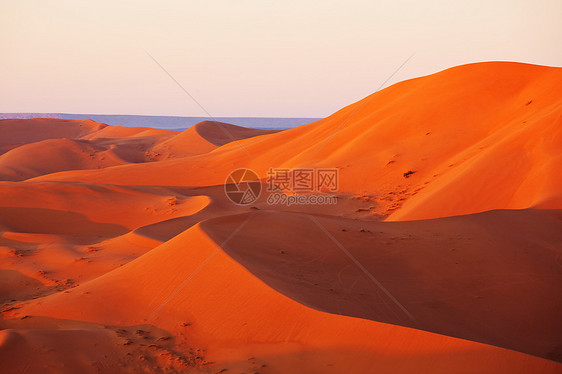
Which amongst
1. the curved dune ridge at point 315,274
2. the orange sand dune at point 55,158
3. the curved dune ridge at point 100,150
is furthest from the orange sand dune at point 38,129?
Answer: the curved dune ridge at point 315,274

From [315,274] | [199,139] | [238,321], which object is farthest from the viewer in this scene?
[199,139]

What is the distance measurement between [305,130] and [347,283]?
66.0 ft

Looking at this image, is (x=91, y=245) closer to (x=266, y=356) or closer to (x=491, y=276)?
(x=266, y=356)

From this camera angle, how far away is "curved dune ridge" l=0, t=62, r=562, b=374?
3904 mm

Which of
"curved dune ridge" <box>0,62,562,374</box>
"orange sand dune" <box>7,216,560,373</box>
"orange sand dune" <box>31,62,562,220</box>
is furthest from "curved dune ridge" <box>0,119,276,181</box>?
"orange sand dune" <box>7,216,560,373</box>

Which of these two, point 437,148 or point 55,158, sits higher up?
point 437,148

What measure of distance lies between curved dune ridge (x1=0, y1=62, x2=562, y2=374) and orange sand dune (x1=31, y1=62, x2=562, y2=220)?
0.29ft

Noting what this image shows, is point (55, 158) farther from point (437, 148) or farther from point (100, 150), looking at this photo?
point (437, 148)

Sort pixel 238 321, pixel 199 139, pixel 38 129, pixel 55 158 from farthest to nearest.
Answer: pixel 38 129
pixel 199 139
pixel 55 158
pixel 238 321

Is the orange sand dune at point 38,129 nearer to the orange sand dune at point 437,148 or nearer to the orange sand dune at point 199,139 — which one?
the orange sand dune at point 199,139

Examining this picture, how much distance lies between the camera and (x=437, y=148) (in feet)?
48.2

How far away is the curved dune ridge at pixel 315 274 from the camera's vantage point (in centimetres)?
390

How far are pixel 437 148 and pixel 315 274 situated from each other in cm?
1054

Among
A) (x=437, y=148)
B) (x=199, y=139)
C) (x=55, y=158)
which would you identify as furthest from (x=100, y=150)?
(x=437, y=148)
